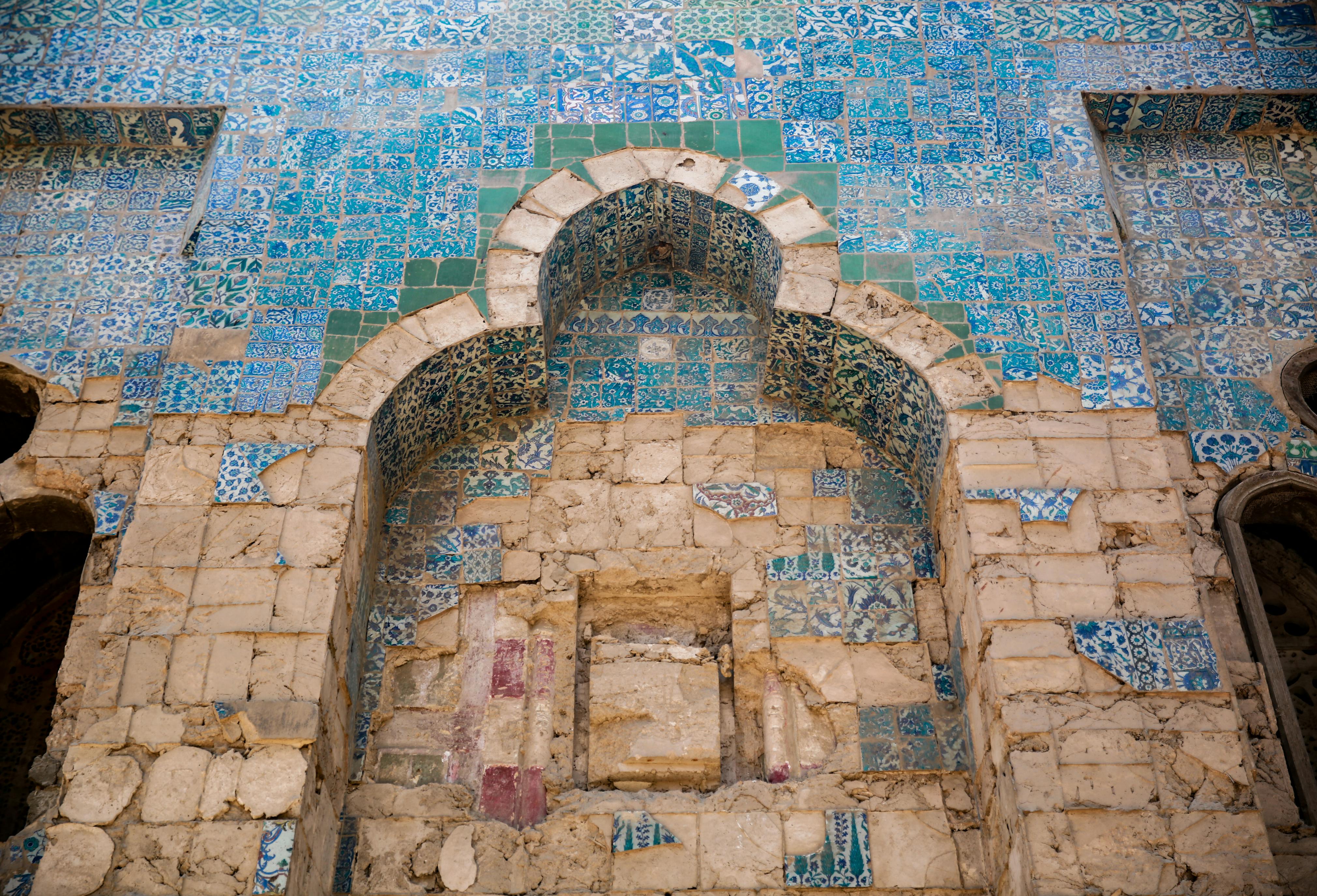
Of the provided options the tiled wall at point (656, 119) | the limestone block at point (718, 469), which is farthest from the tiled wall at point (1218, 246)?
the limestone block at point (718, 469)

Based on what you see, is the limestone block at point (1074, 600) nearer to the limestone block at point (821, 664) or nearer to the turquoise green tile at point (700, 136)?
the limestone block at point (821, 664)

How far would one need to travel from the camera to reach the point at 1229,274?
6.58 meters

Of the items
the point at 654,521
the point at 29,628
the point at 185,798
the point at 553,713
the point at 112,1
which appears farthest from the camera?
the point at 112,1

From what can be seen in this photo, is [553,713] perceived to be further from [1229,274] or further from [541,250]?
[1229,274]

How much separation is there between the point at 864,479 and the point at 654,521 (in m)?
1.08

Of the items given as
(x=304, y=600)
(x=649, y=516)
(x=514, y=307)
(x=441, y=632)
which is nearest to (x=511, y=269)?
(x=514, y=307)

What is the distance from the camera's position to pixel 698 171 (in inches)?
262

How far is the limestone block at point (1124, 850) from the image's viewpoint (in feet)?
15.7

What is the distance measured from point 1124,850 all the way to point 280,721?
3.32 m

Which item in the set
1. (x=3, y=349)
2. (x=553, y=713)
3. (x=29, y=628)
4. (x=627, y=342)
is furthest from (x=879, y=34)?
(x=29, y=628)

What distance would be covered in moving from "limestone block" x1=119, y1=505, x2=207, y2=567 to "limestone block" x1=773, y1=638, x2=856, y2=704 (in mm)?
2619

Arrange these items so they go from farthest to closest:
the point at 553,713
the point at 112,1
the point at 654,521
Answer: the point at 112,1
the point at 654,521
the point at 553,713

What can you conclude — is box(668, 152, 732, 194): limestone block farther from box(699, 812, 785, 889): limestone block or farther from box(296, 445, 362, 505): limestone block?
box(699, 812, 785, 889): limestone block

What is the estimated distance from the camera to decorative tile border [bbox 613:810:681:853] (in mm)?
5398
